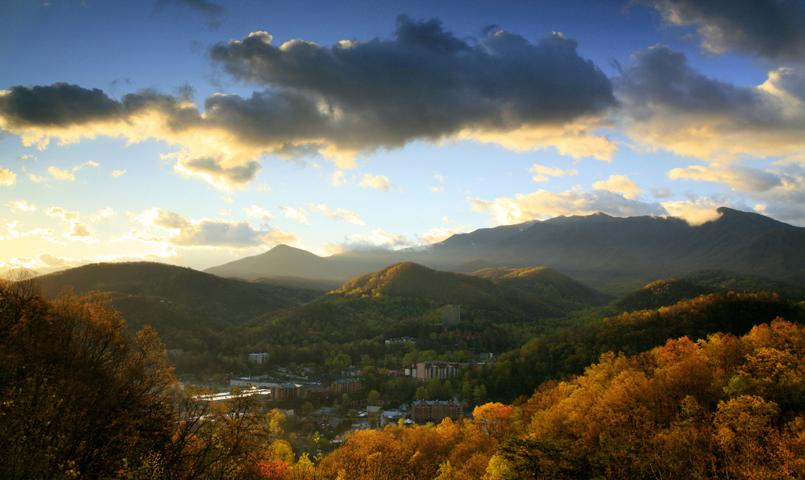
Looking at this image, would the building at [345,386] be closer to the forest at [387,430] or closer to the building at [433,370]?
the building at [433,370]

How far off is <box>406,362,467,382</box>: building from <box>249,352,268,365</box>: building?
39592mm

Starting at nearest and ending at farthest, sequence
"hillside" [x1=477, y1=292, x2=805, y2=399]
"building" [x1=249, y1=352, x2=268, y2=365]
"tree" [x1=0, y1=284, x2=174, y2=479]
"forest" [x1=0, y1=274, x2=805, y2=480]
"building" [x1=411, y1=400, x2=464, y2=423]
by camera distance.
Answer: "tree" [x1=0, y1=284, x2=174, y2=479] → "forest" [x1=0, y1=274, x2=805, y2=480] → "building" [x1=411, y1=400, x2=464, y2=423] → "hillside" [x1=477, y1=292, x2=805, y2=399] → "building" [x1=249, y1=352, x2=268, y2=365]

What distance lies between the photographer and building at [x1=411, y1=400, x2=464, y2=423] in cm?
10193

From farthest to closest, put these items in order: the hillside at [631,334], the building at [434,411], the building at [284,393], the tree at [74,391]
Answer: the building at [284,393], the hillside at [631,334], the building at [434,411], the tree at [74,391]

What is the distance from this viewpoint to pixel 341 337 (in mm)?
194250

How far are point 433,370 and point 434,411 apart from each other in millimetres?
34606

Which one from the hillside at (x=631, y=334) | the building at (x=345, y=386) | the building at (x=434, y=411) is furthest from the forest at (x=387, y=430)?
the building at (x=345, y=386)

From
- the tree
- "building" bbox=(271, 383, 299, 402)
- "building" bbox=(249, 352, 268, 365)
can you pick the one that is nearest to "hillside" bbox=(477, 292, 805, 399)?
"building" bbox=(271, 383, 299, 402)

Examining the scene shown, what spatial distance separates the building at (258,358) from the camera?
6004 inches

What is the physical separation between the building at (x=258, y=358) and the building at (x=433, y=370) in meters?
39.6

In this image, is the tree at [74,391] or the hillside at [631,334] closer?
the tree at [74,391]

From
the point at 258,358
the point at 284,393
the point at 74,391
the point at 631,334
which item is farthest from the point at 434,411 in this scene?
the point at 74,391

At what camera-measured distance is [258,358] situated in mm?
154875

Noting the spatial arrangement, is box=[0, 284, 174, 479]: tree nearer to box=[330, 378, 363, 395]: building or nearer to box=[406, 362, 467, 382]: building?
box=[330, 378, 363, 395]: building
